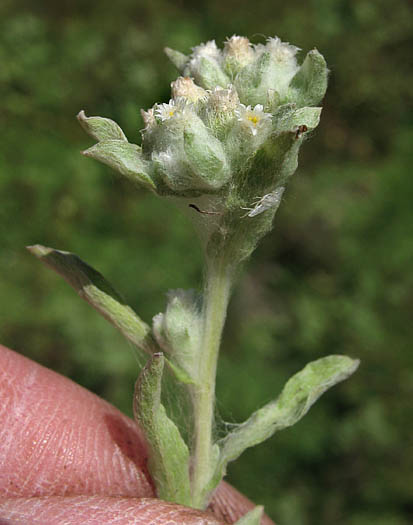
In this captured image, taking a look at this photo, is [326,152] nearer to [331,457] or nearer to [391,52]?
[391,52]

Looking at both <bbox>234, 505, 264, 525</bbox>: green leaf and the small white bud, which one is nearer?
<bbox>234, 505, 264, 525</bbox>: green leaf

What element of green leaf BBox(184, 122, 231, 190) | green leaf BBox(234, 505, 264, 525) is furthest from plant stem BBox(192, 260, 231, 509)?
green leaf BBox(184, 122, 231, 190)

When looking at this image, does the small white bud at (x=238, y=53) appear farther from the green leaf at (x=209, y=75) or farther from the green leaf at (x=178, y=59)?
the green leaf at (x=178, y=59)

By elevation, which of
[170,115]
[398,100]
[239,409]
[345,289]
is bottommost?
[170,115]

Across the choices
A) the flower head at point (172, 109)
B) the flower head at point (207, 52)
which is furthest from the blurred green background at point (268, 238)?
the flower head at point (172, 109)

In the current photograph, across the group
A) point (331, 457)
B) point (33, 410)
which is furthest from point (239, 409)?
point (33, 410)

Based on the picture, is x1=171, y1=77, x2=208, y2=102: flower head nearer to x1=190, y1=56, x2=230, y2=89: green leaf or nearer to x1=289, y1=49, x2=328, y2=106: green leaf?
x1=190, y1=56, x2=230, y2=89: green leaf
